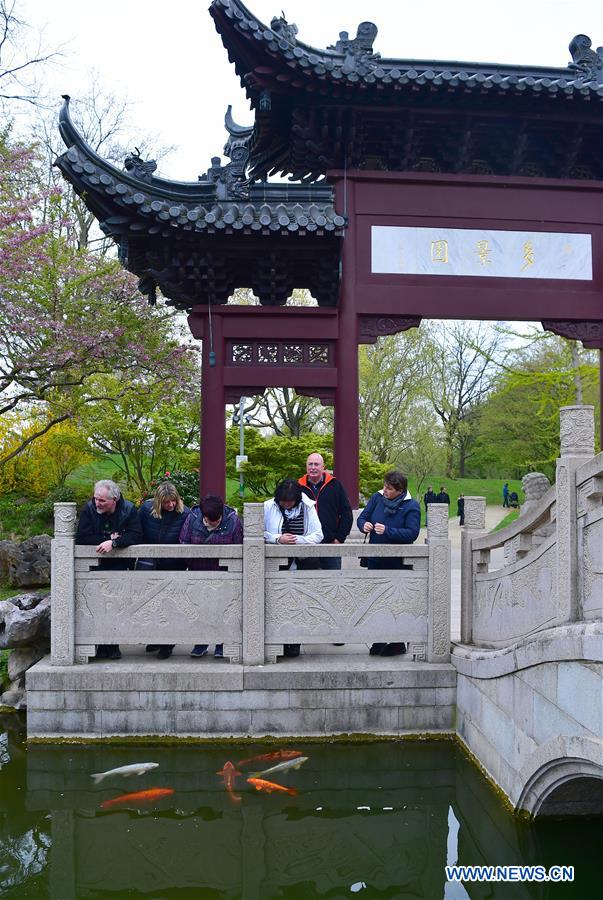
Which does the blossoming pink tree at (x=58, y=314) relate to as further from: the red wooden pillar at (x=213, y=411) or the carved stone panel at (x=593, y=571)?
the carved stone panel at (x=593, y=571)

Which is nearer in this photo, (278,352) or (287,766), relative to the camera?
(287,766)

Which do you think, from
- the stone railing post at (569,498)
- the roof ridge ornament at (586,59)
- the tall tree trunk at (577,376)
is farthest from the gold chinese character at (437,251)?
the tall tree trunk at (577,376)

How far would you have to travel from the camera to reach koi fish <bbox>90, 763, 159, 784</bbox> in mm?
4875

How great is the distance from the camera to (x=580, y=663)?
3633 mm

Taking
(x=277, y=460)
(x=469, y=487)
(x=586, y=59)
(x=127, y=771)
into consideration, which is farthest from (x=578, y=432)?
(x=469, y=487)

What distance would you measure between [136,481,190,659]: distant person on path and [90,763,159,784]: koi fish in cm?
106

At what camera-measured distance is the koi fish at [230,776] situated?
464 cm

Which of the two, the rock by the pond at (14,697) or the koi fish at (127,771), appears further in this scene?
the rock by the pond at (14,697)

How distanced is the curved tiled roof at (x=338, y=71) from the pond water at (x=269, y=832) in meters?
6.60

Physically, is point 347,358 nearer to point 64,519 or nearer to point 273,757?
point 64,519

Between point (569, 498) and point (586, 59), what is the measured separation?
22.3ft

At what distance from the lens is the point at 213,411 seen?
8094 millimetres

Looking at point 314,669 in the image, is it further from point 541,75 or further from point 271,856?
point 541,75

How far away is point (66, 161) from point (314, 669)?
18.3 feet
